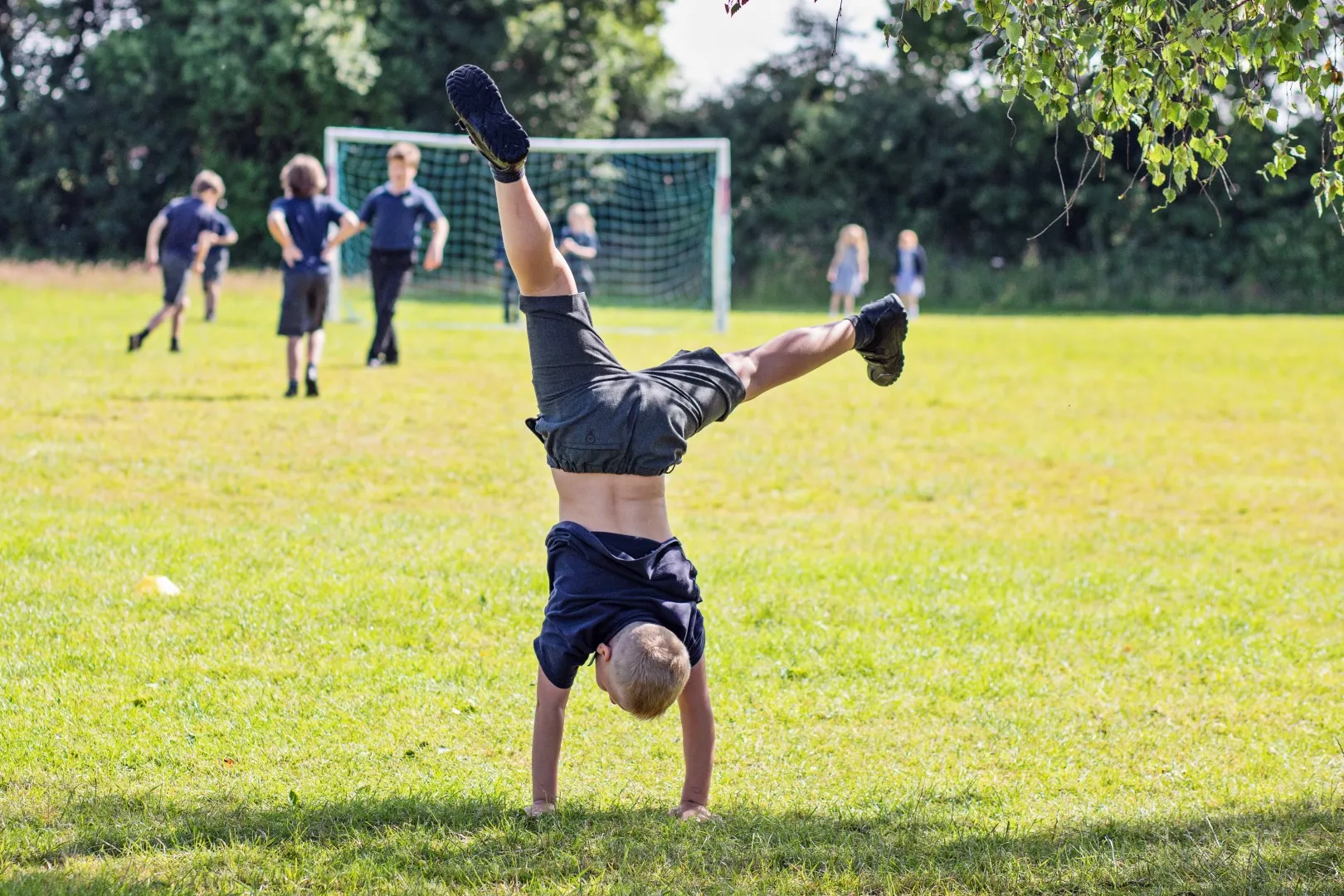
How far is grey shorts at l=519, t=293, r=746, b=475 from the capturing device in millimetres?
4344

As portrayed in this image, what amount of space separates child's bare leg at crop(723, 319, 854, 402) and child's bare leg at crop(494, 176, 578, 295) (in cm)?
66

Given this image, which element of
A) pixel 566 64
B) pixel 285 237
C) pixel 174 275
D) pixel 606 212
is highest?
pixel 566 64

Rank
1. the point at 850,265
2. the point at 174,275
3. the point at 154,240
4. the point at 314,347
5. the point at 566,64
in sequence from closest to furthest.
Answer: the point at 314,347 < the point at 174,275 < the point at 154,240 < the point at 850,265 < the point at 566,64

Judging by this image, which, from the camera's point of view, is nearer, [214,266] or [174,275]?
[174,275]

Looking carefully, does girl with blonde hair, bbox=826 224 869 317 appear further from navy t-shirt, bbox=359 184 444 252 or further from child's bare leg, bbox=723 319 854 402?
child's bare leg, bbox=723 319 854 402

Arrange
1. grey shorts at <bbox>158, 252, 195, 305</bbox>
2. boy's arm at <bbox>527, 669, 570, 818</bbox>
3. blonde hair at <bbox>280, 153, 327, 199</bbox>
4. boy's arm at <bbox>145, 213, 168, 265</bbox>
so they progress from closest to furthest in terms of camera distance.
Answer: boy's arm at <bbox>527, 669, 570, 818</bbox>, blonde hair at <bbox>280, 153, 327, 199</bbox>, grey shorts at <bbox>158, 252, 195, 305</bbox>, boy's arm at <bbox>145, 213, 168, 265</bbox>

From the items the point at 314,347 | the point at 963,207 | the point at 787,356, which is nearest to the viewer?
the point at 787,356

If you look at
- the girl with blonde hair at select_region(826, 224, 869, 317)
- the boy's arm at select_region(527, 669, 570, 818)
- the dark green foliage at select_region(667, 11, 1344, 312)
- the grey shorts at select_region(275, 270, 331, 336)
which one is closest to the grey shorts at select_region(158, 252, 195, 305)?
the grey shorts at select_region(275, 270, 331, 336)

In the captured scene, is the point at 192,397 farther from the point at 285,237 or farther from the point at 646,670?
the point at 646,670

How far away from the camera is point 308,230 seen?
1265 centimetres

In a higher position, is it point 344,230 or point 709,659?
point 344,230

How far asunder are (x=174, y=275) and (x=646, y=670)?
1418 centimetres

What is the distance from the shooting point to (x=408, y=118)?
132 feet

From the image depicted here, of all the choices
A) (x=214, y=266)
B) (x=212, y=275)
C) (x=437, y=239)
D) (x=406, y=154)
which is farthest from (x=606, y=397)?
(x=214, y=266)
